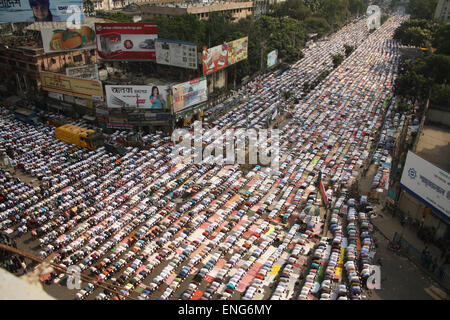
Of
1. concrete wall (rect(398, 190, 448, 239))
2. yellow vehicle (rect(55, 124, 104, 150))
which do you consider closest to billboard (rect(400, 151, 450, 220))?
concrete wall (rect(398, 190, 448, 239))

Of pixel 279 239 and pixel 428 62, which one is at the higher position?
pixel 428 62

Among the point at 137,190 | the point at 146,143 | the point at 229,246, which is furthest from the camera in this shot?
→ the point at 146,143

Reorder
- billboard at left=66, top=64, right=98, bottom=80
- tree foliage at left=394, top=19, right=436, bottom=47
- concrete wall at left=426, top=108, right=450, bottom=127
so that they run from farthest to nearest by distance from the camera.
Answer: tree foliage at left=394, top=19, right=436, bottom=47 → billboard at left=66, top=64, right=98, bottom=80 → concrete wall at left=426, top=108, right=450, bottom=127

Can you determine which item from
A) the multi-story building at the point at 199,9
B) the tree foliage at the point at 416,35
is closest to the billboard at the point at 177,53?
the multi-story building at the point at 199,9

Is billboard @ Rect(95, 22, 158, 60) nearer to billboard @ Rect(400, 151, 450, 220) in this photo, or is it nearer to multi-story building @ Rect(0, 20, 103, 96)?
multi-story building @ Rect(0, 20, 103, 96)

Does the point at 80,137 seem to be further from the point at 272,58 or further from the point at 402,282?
the point at 272,58
